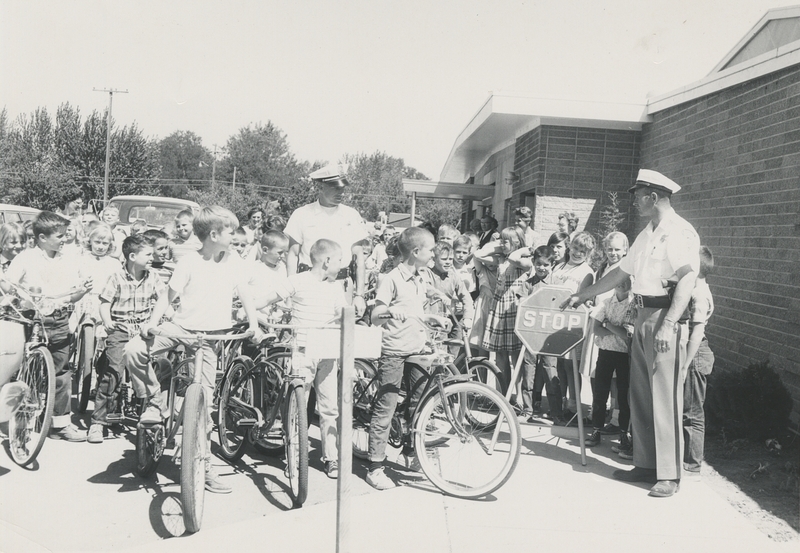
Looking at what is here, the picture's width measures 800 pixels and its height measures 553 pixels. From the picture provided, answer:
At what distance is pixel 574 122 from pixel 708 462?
6.67m

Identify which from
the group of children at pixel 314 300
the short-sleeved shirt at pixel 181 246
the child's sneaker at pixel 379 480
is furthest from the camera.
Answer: the short-sleeved shirt at pixel 181 246

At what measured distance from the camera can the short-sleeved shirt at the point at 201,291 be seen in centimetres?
452

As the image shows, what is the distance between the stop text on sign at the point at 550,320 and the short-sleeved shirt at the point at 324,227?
5.32ft

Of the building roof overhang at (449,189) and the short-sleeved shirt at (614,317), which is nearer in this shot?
the short-sleeved shirt at (614,317)

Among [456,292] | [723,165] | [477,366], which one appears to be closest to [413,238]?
[477,366]

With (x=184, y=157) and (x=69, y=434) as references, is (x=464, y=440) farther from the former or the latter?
(x=184, y=157)

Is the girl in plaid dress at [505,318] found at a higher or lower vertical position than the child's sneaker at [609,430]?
higher

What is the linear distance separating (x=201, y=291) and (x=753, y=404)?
456 cm

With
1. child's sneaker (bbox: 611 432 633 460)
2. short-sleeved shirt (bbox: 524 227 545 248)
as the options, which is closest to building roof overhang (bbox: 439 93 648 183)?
short-sleeved shirt (bbox: 524 227 545 248)

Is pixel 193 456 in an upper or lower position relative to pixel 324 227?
lower

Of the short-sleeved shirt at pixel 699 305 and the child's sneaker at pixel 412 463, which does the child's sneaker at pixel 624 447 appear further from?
the child's sneaker at pixel 412 463

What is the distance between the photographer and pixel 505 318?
260 inches

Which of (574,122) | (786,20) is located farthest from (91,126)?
(786,20)

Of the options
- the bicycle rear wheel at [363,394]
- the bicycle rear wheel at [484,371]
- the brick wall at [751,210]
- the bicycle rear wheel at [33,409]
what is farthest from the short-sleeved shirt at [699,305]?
the bicycle rear wheel at [33,409]
